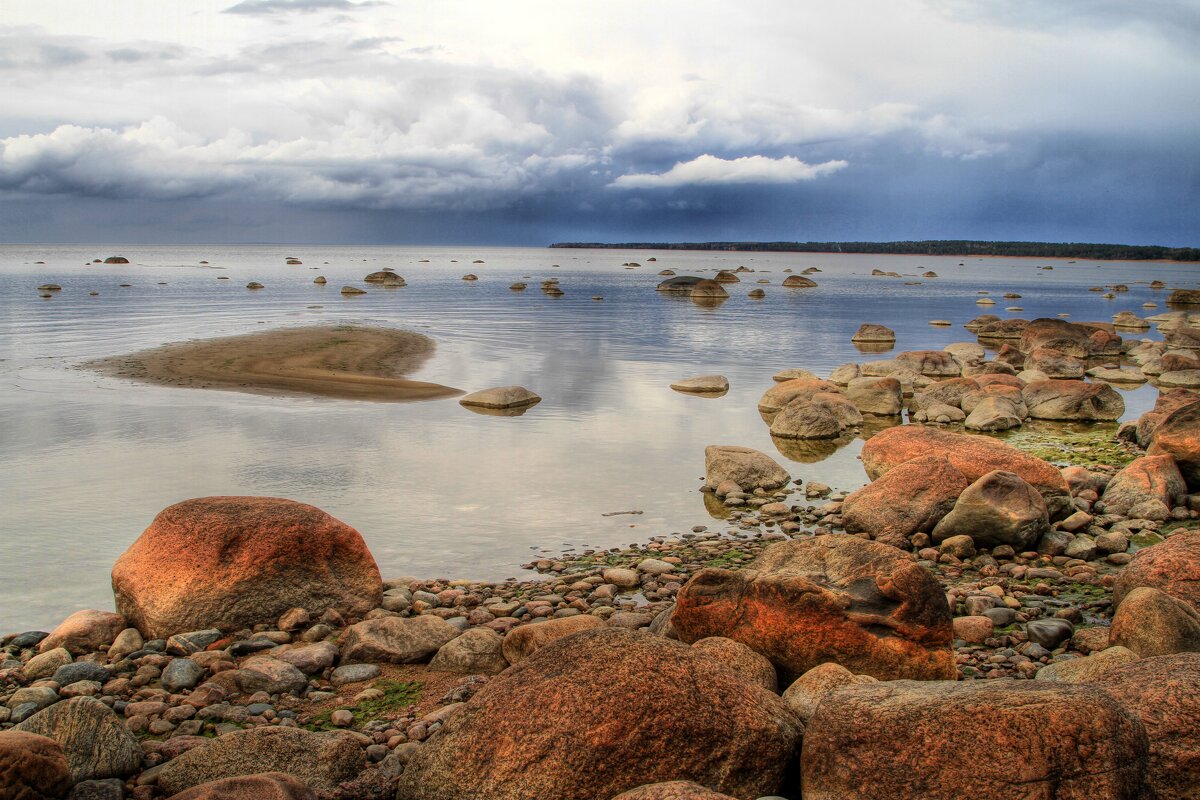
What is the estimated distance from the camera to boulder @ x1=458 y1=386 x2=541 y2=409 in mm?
21547

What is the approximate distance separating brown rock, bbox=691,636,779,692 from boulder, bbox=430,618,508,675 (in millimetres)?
1967

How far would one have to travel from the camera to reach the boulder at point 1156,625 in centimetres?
721

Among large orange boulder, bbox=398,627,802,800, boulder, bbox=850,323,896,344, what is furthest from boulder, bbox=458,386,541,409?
boulder, bbox=850,323,896,344

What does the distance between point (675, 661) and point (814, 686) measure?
144 cm

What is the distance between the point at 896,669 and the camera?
7.10m

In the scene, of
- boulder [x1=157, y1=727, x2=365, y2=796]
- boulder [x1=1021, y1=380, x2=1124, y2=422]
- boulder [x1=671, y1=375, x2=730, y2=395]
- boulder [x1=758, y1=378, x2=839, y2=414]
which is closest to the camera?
boulder [x1=157, y1=727, x2=365, y2=796]

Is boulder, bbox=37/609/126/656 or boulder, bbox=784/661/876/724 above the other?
boulder, bbox=784/661/876/724

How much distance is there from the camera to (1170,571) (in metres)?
8.55

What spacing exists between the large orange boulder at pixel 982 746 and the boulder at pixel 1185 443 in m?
11.0

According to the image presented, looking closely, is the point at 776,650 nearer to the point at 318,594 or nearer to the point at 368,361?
the point at 318,594

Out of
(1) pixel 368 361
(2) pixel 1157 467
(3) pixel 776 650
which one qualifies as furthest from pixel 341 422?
(2) pixel 1157 467

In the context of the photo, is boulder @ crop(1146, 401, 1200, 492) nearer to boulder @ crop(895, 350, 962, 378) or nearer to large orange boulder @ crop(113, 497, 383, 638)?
large orange boulder @ crop(113, 497, 383, 638)

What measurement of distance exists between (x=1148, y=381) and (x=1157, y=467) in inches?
822

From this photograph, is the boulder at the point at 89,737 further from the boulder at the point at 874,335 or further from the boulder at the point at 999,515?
the boulder at the point at 874,335
